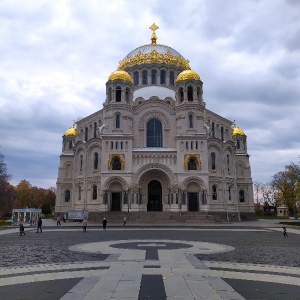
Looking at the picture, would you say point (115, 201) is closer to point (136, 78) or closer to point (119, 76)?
point (119, 76)

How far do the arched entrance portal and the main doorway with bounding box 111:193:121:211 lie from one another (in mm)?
4510

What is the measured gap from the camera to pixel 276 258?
14219 millimetres

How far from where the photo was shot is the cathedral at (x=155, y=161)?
160 feet

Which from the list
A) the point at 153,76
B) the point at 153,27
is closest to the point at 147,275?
the point at 153,76

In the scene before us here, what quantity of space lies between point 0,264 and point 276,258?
10.9m

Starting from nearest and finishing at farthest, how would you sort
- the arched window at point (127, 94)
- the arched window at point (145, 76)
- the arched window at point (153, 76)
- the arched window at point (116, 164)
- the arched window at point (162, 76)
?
the arched window at point (116, 164) → the arched window at point (127, 94) → the arched window at point (153, 76) → the arched window at point (145, 76) → the arched window at point (162, 76)

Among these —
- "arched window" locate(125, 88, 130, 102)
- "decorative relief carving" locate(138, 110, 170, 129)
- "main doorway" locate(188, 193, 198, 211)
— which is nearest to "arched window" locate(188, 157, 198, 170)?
"main doorway" locate(188, 193, 198, 211)

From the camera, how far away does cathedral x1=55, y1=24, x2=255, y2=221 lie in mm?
48812

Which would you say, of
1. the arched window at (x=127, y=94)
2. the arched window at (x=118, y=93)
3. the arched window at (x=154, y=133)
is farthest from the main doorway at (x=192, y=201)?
the arched window at (x=118, y=93)

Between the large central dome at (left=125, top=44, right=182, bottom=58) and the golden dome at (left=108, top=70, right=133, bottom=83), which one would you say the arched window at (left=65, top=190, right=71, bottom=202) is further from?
the large central dome at (left=125, top=44, right=182, bottom=58)

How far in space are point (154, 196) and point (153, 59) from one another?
27.5m

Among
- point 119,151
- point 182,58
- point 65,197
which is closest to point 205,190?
point 119,151

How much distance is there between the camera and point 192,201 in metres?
49.5

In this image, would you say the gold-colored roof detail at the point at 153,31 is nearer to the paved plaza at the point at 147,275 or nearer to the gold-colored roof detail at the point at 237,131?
the gold-colored roof detail at the point at 237,131
